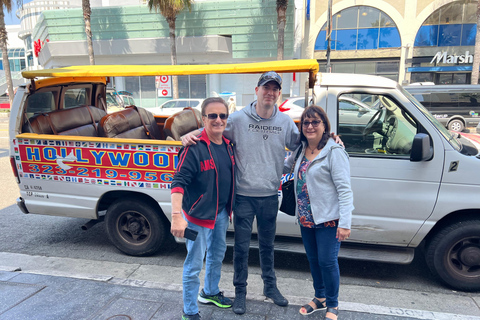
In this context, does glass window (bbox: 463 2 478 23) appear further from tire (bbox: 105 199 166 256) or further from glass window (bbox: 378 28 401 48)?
tire (bbox: 105 199 166 256)

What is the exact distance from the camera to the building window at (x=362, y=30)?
24.2 meters

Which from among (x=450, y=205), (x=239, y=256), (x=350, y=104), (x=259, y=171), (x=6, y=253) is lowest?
(x=6, y=253)

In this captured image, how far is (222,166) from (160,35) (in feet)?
80.8

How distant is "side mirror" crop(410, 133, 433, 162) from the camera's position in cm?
324

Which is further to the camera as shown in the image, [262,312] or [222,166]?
[262,312]

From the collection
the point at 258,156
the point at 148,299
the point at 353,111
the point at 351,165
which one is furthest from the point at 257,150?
the point at 148,299

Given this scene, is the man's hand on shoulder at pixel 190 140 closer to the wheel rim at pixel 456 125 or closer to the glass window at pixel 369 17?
the wheel rim at pixel 456 125

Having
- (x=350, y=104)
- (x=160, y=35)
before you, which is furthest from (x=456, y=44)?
(x=350, y=104)

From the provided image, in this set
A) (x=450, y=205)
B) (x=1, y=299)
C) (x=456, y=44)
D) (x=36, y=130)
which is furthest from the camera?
(x=456, y=44)

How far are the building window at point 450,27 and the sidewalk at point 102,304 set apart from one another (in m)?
25.2

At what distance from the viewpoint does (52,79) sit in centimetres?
470

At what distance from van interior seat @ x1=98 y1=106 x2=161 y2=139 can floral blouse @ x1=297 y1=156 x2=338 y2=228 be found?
2.53 metres

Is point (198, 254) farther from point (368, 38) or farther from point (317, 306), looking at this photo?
point (368, 38)

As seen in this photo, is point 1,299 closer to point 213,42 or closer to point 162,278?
point 162,278
